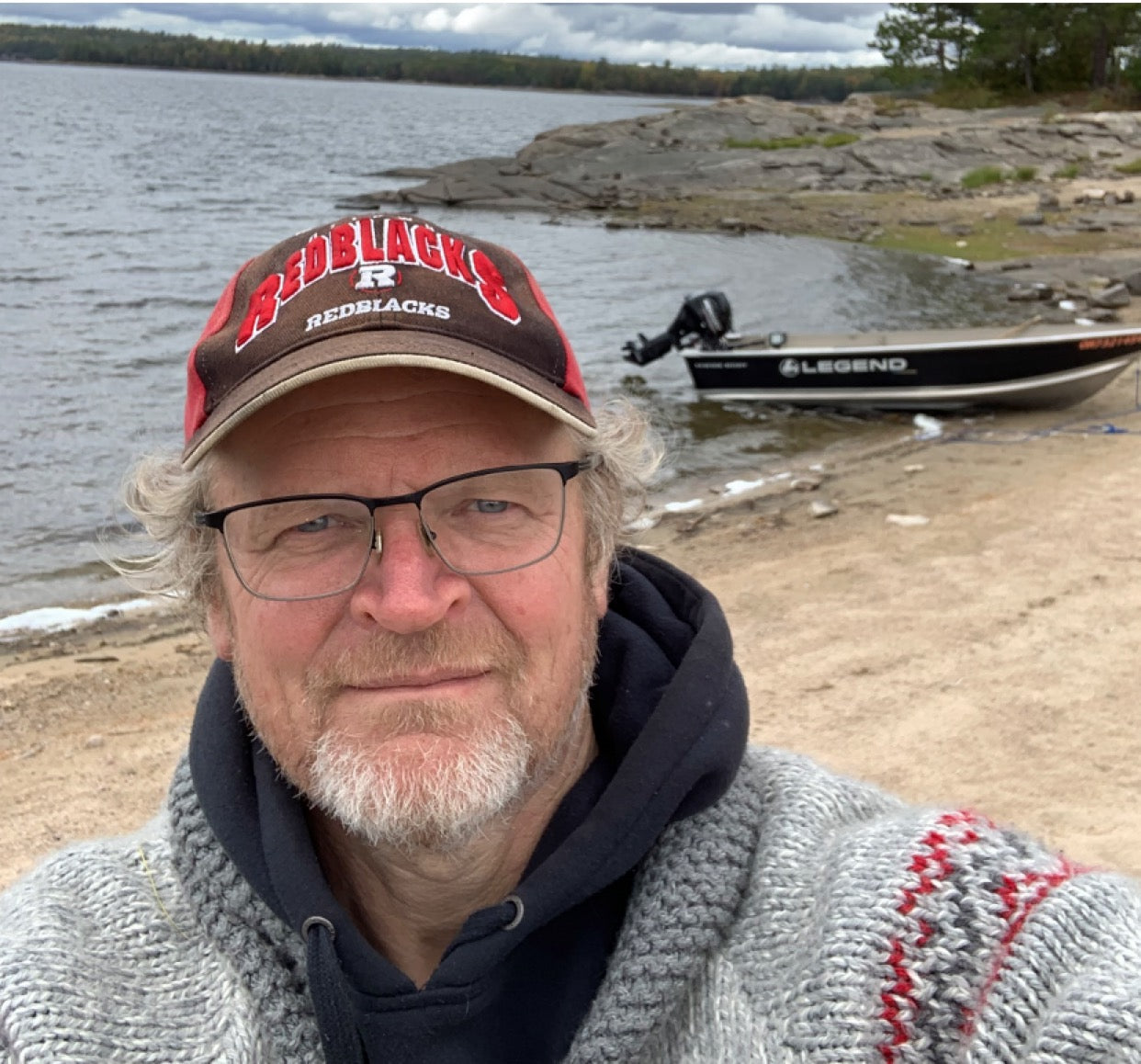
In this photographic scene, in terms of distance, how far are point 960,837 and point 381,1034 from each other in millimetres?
881

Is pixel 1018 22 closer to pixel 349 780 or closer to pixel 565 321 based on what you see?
pixel 565 321

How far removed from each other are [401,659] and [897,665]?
16.6 feet

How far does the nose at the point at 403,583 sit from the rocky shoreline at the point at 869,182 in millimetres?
18307

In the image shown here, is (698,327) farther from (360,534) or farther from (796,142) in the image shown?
(796,142)

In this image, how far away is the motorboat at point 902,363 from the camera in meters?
11.8

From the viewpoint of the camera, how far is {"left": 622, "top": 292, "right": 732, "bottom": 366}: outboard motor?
13.4 metres

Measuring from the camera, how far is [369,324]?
1.73m

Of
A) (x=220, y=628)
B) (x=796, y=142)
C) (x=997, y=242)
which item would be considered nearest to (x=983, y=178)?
(x=997, y=242)

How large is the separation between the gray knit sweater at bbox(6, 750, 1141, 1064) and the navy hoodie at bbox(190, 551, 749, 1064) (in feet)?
0.21

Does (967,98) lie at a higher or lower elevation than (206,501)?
higher

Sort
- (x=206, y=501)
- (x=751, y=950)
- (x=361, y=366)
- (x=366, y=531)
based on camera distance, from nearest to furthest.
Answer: (x=751, y=950) → (x=361, y=366) → (x=366, y=531) → (x=206, y=501)

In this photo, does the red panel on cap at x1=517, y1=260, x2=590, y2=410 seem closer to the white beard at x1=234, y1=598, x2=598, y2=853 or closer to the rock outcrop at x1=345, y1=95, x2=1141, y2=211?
the white beard at x1=234, y1=598, x2=598, y2=853

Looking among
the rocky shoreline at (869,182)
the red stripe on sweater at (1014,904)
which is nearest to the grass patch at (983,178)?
the rocky shoreline at (869,182)

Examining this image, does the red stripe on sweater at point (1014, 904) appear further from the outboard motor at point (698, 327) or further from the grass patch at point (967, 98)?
the grass patch at point (967, 98)
